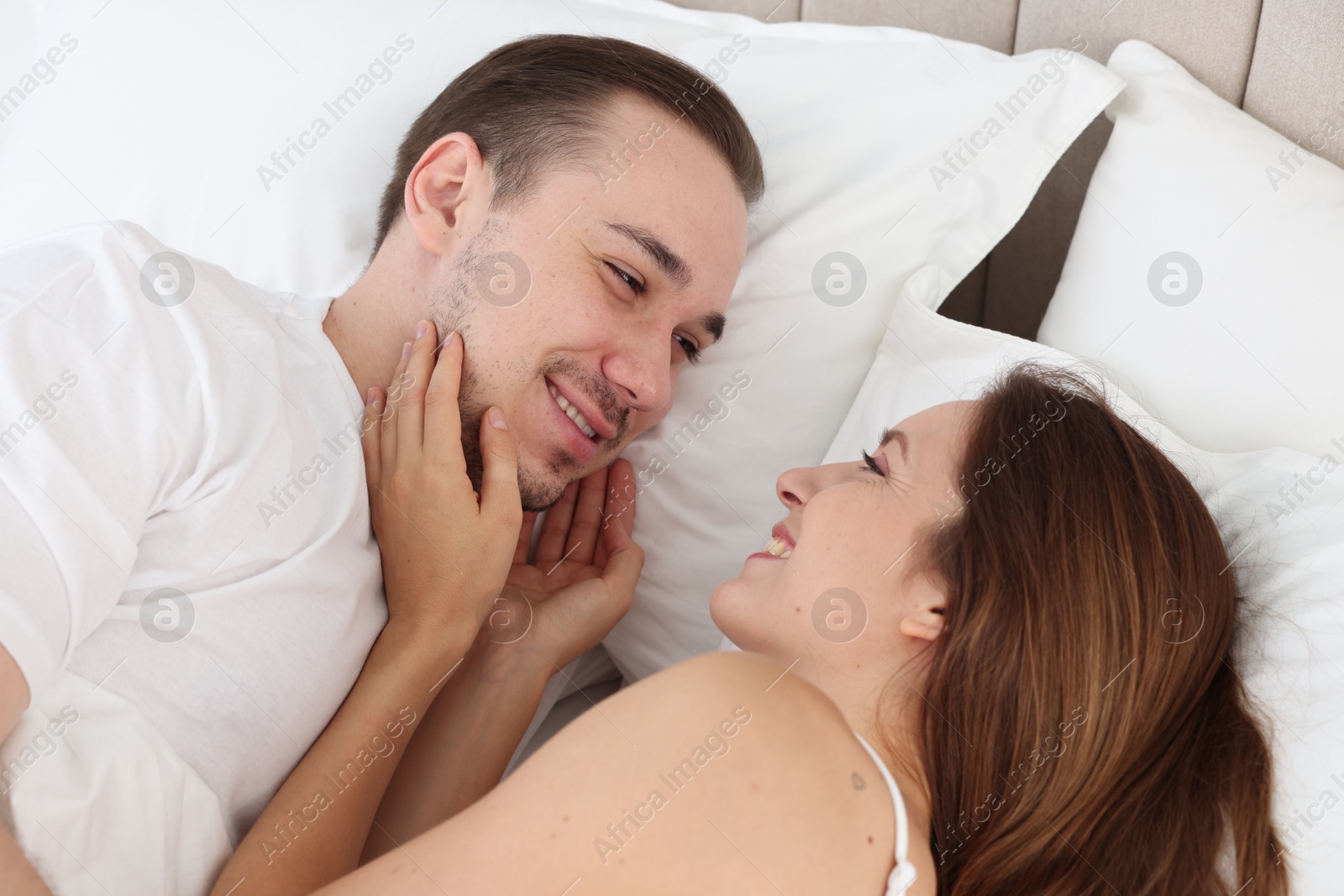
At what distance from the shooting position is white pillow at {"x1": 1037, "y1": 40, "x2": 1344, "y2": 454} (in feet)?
4.13

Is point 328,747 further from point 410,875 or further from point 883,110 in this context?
point 883,110

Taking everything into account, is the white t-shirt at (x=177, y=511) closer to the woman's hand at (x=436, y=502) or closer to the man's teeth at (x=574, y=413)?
the woman's hand at (x=436, y=502)

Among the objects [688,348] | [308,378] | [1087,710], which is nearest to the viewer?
[1087,710]

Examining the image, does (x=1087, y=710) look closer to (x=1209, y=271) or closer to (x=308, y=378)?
(x=1209, y=271)

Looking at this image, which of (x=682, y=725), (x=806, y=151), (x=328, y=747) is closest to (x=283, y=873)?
(x=328, y=747)

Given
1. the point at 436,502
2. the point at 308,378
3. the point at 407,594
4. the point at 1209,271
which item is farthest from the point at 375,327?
the point at 1209,271

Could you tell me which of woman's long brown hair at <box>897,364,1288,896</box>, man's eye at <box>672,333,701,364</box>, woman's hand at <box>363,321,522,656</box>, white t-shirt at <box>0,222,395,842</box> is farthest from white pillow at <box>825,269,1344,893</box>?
white t-shirt at <box>0,222,395,842</box>

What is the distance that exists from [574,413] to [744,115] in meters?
0.69

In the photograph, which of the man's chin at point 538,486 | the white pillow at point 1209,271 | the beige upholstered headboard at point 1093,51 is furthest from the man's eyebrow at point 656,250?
the beige upholstered headboard at point 1093,51

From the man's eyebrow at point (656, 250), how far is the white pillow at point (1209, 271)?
2.08 feet

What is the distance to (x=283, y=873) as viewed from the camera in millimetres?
1062

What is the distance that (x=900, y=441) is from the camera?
3.97 ft

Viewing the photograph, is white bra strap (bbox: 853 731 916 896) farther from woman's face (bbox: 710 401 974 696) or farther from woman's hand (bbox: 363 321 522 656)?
woman's hand (bbox: 363 321 522 656)

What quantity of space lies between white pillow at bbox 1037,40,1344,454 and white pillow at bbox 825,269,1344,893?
0.20 ft
